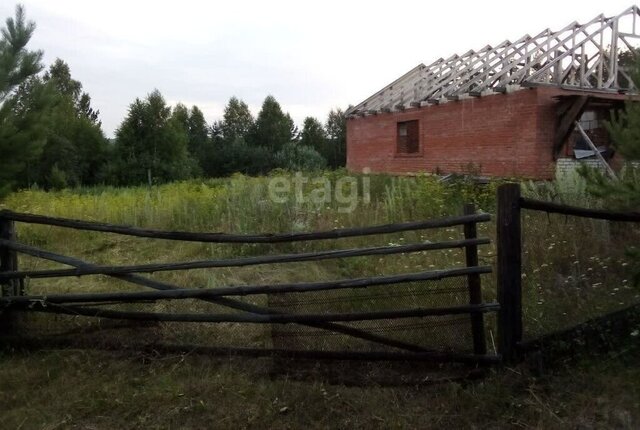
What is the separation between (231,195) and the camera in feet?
27.4

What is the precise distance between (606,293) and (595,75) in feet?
35.5

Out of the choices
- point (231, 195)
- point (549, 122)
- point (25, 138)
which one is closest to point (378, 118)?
point (549, 122)

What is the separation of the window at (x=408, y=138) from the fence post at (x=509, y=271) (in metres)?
14.0

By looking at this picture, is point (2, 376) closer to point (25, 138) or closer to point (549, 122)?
point (25, 138)

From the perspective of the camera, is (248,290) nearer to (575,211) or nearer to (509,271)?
(509,271)

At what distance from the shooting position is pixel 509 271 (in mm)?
2996

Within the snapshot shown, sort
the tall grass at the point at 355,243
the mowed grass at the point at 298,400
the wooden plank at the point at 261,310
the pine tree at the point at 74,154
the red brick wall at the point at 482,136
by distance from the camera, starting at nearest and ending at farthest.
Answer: the mowed grass at the point at 298,400 → the wooden plank at the point at 261,310 → the tall grass at the point at 355,243 → the red brick wall at the point at 482,136 → the pine tree at the point at 74,154

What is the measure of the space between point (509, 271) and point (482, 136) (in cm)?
1130

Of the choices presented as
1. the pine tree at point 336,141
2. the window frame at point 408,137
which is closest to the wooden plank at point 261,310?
the window frame at point 408,137

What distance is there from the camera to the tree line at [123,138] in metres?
3.77

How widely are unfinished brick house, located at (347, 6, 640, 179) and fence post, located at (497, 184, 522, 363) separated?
903 centimetres

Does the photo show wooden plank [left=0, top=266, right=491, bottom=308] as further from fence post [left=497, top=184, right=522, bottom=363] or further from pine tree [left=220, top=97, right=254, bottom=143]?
pine tree [left=220, top=97, right=254, bottom=143]

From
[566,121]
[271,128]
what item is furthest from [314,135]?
[566,121]

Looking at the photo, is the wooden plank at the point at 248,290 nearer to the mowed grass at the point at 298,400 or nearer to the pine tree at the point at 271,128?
the mowed grass at the point at 298,400
